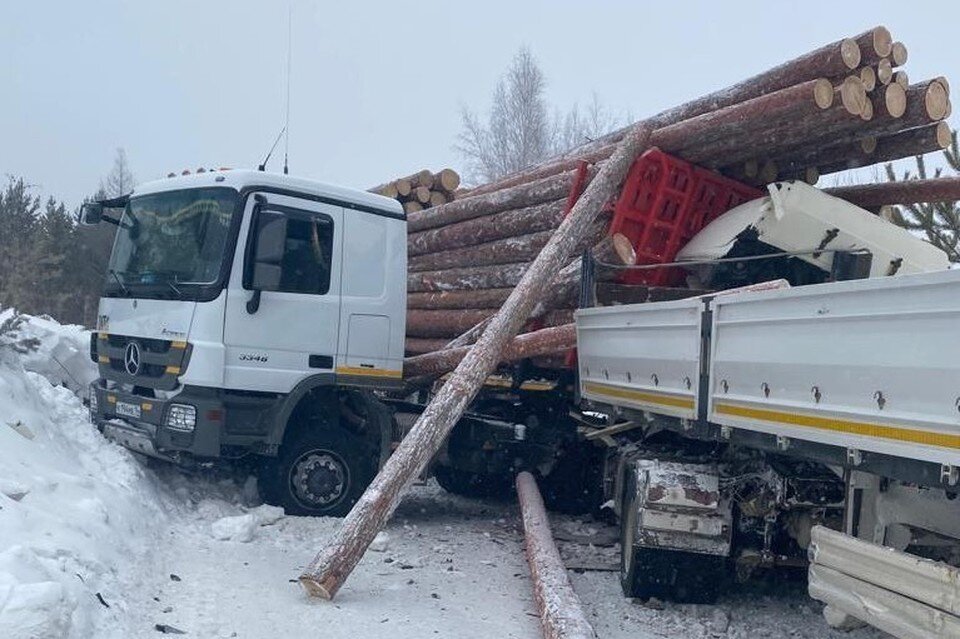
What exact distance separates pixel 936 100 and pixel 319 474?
5.90 m

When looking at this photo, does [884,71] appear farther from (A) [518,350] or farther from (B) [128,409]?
(B) [128,409]

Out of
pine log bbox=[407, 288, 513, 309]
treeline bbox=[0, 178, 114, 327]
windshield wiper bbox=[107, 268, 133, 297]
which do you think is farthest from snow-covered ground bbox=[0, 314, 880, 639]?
treeline bbox=[0, 178, 114, 327]

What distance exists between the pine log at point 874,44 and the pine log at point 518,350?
10.5 feet

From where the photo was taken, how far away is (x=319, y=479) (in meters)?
8.59

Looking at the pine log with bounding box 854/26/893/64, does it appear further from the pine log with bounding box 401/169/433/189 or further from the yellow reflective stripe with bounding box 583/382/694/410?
the pine log with bounding box 401/169/433/189

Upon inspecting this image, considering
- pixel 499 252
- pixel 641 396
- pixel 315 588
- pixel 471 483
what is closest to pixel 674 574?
pixel 641 396

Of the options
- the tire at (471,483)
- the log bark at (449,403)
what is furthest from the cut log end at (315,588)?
the tire at (471,483)

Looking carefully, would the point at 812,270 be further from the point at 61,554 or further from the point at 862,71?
the point at 61,554

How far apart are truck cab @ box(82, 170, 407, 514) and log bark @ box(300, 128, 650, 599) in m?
1.00

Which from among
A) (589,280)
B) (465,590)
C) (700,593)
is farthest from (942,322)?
(589,280)

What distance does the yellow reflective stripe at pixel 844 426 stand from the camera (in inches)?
152

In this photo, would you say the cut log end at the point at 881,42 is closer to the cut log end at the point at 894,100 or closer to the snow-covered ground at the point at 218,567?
the cut log end at the point at 894,100

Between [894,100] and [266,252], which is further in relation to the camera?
[266,252]

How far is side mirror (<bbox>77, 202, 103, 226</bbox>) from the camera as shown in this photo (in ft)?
29.0
